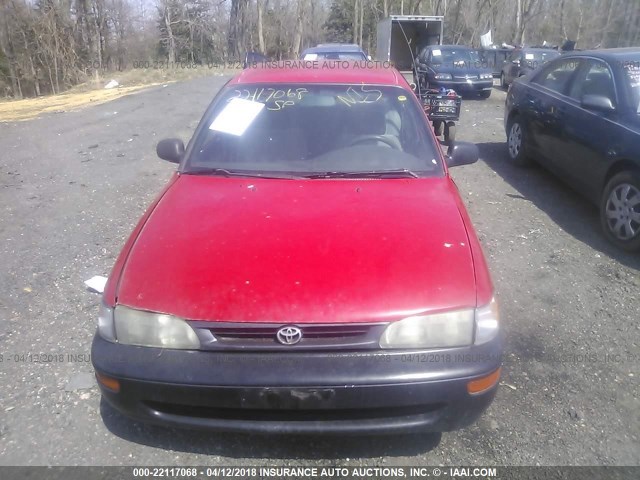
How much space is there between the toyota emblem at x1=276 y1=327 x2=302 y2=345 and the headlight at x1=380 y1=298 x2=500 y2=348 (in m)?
0.34

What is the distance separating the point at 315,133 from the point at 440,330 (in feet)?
5.50

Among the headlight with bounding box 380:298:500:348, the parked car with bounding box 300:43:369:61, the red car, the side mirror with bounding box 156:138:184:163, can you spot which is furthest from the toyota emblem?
the parked car with bounding box 300:43:369:61

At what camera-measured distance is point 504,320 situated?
3.60 meters

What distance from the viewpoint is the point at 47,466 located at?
7.95 feet

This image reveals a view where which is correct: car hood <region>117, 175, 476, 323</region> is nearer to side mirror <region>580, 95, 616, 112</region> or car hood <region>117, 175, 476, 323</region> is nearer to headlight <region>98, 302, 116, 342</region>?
headlight <region>98, 302, 116, 342</region>

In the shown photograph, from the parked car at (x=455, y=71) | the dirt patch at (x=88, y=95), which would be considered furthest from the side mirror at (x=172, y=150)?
the parked car at (x=455, y=71)

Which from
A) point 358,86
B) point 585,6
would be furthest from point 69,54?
point 585,6

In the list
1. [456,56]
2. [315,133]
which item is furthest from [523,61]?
[315,133]

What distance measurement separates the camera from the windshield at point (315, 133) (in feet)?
10.7

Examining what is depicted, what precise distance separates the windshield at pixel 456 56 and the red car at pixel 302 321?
13530 mm

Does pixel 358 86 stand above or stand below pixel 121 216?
above

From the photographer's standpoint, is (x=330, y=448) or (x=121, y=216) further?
(x=121, y=216)

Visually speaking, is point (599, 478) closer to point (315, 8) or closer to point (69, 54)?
point (69, 54)

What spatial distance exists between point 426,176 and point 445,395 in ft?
4.66
